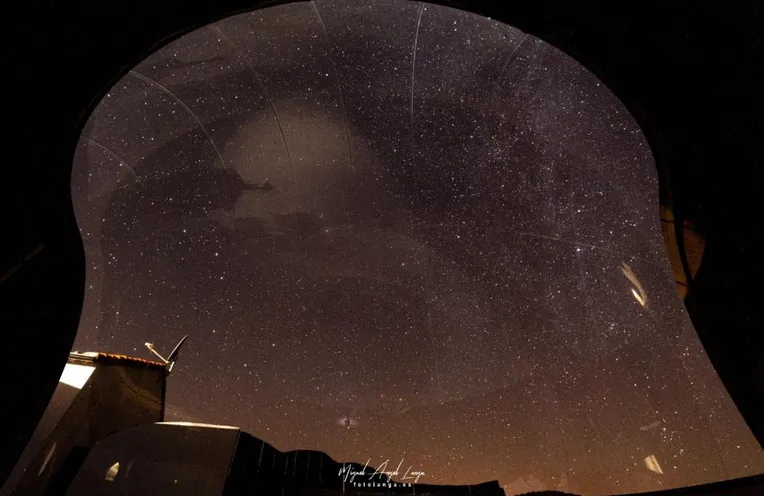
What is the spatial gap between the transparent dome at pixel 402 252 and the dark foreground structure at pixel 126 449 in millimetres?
2375

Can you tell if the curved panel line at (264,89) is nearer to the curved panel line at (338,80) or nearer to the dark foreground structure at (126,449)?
the curved panel line at (338,80)

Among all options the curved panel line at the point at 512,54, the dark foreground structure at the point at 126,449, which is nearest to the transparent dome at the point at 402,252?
the curved panel line at the point at 512,54

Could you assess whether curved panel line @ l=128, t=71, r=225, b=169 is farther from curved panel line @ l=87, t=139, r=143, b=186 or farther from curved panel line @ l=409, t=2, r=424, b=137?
curved panel line @ l=409, t=2, r=424, b=137

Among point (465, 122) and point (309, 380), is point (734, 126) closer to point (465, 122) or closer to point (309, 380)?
point (465, 122)

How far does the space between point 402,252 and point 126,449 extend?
6.95 metres

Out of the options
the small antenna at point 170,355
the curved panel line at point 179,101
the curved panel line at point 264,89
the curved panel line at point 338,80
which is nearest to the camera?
the curved panel line at point 338,80

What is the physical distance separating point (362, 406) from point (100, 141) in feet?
28.7

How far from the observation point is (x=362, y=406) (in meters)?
12.0

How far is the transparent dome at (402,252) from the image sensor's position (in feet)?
24.4

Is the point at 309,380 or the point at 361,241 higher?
the point at 361,241

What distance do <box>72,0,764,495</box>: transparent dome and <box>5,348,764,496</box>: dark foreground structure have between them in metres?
2.37

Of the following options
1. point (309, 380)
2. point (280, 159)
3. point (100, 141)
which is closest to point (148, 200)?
point (100, 141)

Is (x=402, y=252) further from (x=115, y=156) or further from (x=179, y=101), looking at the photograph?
(x=115, y=156)

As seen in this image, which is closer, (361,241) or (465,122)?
(465,122)
